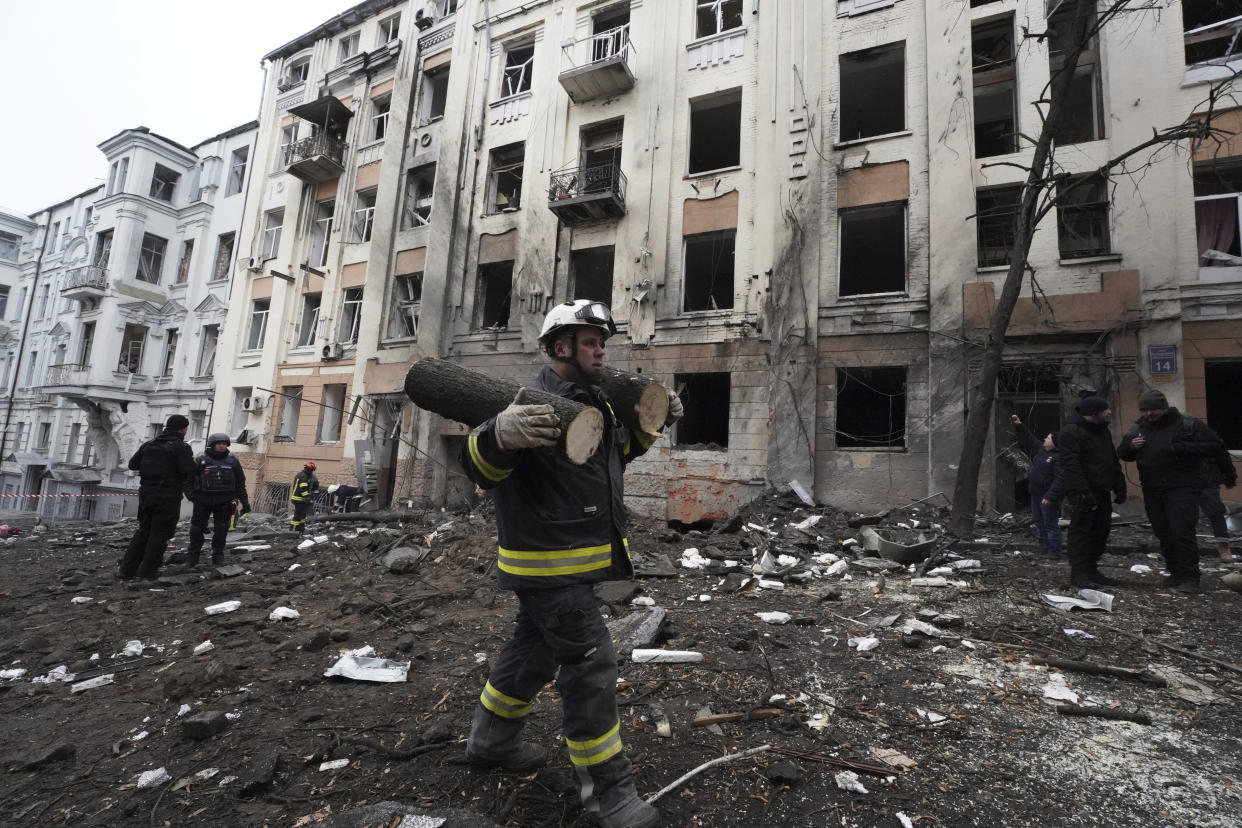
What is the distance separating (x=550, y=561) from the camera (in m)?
2.04

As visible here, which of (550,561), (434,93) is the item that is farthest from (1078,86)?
(434,93)

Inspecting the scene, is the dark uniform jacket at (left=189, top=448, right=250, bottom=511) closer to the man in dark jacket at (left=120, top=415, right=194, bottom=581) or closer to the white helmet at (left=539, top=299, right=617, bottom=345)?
the man in dark jacket at (left=120, top=415, right=194, bottom=581)

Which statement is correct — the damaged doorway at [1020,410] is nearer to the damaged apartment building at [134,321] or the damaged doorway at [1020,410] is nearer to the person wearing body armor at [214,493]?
the person wearing body armor at [214,493]

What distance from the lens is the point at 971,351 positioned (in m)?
9.23

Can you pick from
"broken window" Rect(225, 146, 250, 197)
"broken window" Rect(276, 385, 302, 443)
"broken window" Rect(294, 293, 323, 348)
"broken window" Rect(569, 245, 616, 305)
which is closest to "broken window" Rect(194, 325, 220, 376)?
"broken window" Rect(294, 293, 323, 348)

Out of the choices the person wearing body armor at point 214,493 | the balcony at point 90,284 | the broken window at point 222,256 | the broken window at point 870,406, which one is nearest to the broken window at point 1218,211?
the broken window at point 870,406

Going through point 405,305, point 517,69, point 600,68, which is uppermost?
point 517,69

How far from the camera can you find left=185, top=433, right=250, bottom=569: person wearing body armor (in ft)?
23.2

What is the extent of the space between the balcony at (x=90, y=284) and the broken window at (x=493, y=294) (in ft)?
61.0

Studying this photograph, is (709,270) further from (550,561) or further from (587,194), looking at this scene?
(550,561)

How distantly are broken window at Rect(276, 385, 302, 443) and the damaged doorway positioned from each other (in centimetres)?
1840

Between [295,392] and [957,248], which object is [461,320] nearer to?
[295,392]

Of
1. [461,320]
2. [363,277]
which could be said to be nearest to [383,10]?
[363,277]

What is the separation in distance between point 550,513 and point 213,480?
7.24m
